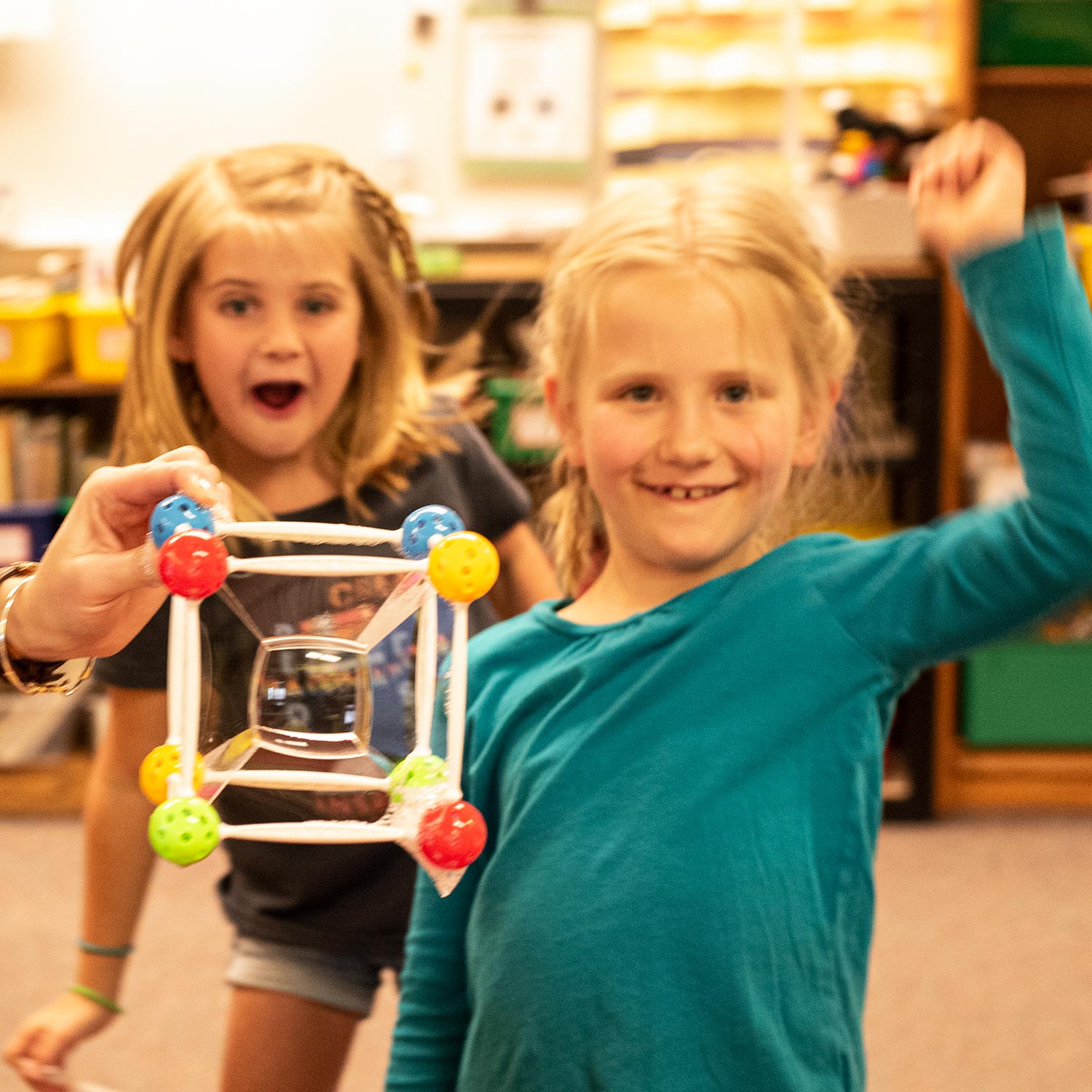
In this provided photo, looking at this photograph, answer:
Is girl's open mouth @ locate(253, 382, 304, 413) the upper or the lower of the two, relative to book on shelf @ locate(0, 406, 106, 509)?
upper

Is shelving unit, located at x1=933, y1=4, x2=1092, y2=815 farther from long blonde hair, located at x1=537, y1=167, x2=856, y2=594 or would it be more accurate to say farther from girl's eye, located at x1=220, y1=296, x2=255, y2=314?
girl's eye, located at x1=220, y1=296, x2=255, y2=314

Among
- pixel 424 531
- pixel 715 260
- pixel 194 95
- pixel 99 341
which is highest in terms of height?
pixel 194 95

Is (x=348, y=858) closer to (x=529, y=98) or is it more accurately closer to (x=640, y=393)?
(x=640, y=393)

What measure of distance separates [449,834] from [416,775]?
0.03 m

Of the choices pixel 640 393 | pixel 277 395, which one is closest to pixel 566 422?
pixel 640 393

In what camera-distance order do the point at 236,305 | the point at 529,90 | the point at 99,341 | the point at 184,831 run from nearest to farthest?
the point at 184,831, the point at 236,305, the point at 99,341, the point at 529,90

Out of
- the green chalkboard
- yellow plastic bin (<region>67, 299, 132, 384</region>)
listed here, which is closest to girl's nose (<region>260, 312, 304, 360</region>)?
yellow plastic bin (<region>67, 299, 132, 384</region>)

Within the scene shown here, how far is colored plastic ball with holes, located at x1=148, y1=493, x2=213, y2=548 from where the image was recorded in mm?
542

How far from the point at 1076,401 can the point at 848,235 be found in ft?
6.83

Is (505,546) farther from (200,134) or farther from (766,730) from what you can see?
(200,134)

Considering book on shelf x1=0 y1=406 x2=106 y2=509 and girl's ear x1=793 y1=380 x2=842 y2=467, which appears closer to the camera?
girl's ear x1=793 y1=380 x2=842 y2=467

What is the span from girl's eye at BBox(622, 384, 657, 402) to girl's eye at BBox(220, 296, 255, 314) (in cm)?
25

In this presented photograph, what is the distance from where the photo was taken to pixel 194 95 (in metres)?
3.11

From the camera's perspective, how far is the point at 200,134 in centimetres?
312
